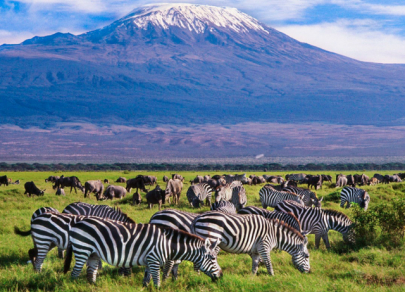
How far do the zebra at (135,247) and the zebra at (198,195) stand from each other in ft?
46.4

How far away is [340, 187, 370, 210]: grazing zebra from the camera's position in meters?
22.7

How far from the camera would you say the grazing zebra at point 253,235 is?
426 inches

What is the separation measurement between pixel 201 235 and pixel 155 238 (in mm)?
1498

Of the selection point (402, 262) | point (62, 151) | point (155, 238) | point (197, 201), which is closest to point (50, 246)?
point (155, 238)

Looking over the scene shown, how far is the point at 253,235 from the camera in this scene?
11.0 m

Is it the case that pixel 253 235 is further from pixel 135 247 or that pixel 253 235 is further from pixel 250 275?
pixel 135 247

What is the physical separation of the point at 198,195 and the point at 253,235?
1367 cm

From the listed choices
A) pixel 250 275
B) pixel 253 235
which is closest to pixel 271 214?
pixel 253 235

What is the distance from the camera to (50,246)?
11031mm

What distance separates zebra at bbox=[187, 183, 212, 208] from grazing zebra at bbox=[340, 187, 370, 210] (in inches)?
289

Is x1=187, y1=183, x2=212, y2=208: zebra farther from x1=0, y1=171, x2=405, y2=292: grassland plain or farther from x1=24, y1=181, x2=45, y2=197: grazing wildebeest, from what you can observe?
x1=24, y1=181, x2=45, y2=197: grazing wildebeest

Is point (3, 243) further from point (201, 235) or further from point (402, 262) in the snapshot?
point (402, 262)

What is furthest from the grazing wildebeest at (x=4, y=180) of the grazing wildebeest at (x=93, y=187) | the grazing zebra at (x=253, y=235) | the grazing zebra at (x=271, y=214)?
the grazing zebra at (x=253, y=235)

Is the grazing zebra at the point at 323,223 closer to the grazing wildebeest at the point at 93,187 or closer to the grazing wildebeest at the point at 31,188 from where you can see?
the grazing wildebeest at the point at 93,187
